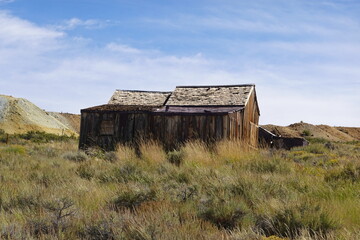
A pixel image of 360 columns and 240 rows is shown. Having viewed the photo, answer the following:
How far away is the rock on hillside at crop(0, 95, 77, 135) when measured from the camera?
4450 centimetres

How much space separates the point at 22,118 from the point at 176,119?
1336 inches

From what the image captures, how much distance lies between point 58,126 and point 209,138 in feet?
128

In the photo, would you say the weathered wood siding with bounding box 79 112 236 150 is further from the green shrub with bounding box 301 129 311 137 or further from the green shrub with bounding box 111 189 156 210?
the green shrub with bounding box 301 129 311 137

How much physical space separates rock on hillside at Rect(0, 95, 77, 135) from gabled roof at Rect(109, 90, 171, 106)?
23.7m

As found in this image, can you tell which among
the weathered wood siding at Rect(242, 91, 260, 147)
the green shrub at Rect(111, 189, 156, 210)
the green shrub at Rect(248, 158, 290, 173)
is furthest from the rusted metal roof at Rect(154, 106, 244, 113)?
the green shrub at Rect(111, 189, 156, 210)

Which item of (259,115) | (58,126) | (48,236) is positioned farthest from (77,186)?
(58,126)

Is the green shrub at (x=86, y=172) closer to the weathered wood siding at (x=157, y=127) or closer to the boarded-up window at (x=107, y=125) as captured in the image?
the weathered wood siding at (x=157, y=127)

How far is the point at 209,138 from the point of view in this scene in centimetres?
1755

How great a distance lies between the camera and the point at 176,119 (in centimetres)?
1822

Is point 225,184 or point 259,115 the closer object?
point 225,184

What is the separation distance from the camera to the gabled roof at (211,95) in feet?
64.1

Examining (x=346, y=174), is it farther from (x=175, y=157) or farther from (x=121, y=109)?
(x=121, y=109)

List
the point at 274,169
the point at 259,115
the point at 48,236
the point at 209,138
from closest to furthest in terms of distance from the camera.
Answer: the point at 48,236 → the point at 274,169 → the point at 209,138 → the point at 259,115

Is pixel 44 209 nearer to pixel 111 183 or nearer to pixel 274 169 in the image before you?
pixel 111 183
